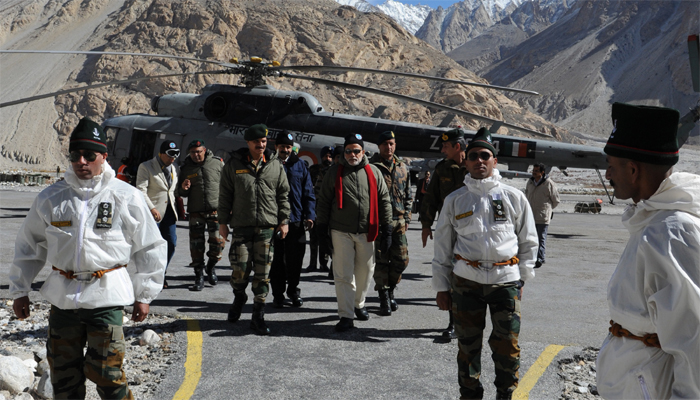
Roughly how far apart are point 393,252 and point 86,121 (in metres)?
3.94

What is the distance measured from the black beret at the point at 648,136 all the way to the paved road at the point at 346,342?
102 inches

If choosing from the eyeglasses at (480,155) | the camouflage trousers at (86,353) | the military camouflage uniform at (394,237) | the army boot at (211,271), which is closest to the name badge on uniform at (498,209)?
the eyeglasses at (480,155)

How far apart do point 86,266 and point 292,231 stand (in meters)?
3.70

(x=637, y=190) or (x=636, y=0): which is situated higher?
(x=636, y=0)

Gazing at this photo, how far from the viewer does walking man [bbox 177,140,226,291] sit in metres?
7.24

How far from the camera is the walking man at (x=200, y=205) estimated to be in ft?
23.7

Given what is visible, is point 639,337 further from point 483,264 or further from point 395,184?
point 395,184

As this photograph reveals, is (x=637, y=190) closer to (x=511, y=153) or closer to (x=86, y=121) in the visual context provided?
(x=86, y=121)

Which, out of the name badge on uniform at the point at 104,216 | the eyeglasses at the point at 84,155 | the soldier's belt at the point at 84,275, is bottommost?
the soldier's belt at the point at 84,275

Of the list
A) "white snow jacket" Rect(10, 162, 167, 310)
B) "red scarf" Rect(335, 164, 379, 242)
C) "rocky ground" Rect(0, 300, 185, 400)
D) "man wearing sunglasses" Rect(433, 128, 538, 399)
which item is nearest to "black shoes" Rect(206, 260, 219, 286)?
"rocky ground" Rect(0, 300, 185, 400)

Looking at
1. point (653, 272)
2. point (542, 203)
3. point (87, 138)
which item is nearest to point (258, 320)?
point (87, 138)

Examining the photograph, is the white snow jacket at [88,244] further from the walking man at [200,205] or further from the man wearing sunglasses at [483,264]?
the walking man at [200,205]

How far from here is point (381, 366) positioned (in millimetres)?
4555

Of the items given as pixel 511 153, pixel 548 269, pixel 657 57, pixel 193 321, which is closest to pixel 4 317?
pixel 193 321
